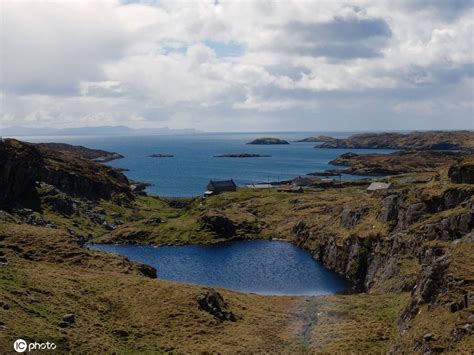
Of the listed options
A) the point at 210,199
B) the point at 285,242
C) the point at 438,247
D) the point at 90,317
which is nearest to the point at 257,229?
the point at 285,242

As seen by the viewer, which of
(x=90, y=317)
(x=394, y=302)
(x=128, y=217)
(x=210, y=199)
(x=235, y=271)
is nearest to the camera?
(x=90, y=317)

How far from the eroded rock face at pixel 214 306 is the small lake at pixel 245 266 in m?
25.2

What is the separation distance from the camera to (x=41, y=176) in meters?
158

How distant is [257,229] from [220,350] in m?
93.8

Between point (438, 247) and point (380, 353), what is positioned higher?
point (438, 247)

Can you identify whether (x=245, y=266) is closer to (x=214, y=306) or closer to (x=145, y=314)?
(x=214, y=306)

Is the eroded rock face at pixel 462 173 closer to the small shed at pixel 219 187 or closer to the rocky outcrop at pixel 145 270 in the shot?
the rocky outcrop at pixel 145 270

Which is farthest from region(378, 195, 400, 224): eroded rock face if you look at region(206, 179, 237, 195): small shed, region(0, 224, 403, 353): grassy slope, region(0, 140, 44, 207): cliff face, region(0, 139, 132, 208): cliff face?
region(206, 179, 237, 195): small shed

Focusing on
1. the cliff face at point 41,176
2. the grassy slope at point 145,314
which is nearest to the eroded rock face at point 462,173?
the grassy slope at point 145,314

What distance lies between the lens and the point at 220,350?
47750 mm

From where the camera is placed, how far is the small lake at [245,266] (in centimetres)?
8862

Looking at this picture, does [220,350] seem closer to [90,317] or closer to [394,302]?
[90,317]

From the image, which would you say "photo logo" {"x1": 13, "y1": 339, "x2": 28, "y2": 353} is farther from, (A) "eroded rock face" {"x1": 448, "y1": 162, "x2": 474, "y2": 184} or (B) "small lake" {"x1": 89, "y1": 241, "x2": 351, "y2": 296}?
(A) "eroded rock face" {"x1": 448, "y1": 162, "x2": 474, "y2": 184}

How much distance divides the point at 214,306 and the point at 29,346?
74.0ft
